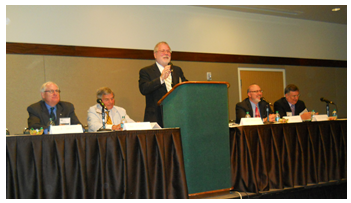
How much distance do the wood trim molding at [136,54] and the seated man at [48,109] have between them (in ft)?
4.02

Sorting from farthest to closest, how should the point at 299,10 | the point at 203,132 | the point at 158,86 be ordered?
1. the point at 299,10
2. the point at 158,86
3. the point at 203,132

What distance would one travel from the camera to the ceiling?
5.44 m

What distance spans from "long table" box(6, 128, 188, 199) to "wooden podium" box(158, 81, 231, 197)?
0.10 meters

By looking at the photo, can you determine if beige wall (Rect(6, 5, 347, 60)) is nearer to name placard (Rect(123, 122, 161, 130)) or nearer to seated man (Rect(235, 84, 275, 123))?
seated man (Rect(235, 84, 275, 123))

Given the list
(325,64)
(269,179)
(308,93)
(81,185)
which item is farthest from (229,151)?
(325,64)

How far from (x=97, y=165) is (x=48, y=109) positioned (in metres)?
1.31

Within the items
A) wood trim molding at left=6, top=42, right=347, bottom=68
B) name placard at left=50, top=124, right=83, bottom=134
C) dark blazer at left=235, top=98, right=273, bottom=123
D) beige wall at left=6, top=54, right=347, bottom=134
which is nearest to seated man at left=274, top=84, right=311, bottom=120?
dark blazer at left=235, top=98, right=273, bottom=123

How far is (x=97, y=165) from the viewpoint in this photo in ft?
7.29

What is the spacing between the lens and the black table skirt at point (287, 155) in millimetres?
2688

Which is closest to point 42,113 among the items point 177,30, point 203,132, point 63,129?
point 63,129

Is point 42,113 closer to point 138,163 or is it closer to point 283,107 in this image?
point 138,163

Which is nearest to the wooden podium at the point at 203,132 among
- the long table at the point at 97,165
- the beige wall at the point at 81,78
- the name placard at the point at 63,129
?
the long table at the point at 97,165
